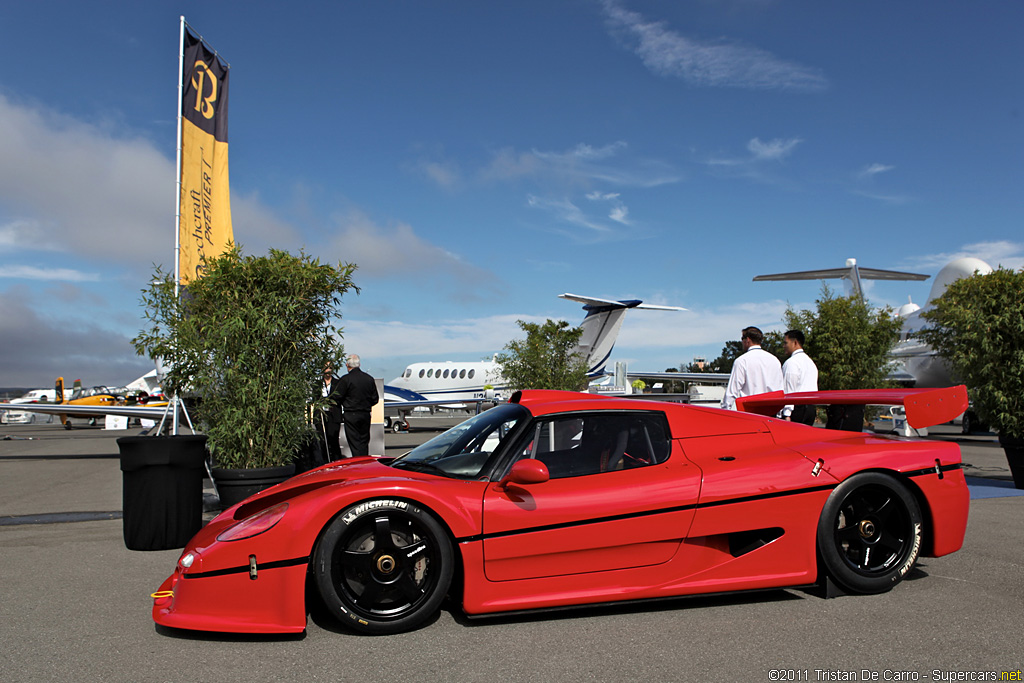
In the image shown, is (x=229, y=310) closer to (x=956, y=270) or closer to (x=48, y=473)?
(x=48, y=473)

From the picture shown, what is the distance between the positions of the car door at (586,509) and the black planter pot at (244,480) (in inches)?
136

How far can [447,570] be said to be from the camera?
3.40m

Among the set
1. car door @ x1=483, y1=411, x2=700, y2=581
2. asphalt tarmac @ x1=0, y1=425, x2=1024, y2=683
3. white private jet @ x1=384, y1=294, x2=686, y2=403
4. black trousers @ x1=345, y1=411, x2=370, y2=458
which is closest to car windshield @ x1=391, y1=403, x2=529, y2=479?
car door @ x1=483, y1=411, x2=700, y2=581

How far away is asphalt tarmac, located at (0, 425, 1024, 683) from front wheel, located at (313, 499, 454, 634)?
13 centimetres

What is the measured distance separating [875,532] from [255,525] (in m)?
3.42

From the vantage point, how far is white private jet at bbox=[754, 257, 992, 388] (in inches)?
1160

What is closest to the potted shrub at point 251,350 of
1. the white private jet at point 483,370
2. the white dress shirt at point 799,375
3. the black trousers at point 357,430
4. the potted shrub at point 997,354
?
the black trousers at point 357,430

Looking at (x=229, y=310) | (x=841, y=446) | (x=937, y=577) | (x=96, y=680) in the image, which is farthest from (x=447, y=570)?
(x=229, y=310)

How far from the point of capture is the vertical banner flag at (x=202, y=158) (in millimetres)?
9562

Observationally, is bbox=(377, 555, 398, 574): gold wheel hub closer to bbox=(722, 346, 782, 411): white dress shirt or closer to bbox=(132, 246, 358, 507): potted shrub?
bbox=(132, 246, 358, 507): potted shrub

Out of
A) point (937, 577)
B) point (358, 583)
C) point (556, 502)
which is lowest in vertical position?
point (937, 577)

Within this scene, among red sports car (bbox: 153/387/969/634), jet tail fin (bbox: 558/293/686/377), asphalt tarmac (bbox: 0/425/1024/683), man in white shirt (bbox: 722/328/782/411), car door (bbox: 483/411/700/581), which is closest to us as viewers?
asphalt tarmac (bbox: 0/425/1024/683)

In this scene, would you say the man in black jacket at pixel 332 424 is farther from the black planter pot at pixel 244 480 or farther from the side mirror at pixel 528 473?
the side mirror at pixel 528 473

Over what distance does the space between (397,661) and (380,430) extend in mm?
9913
